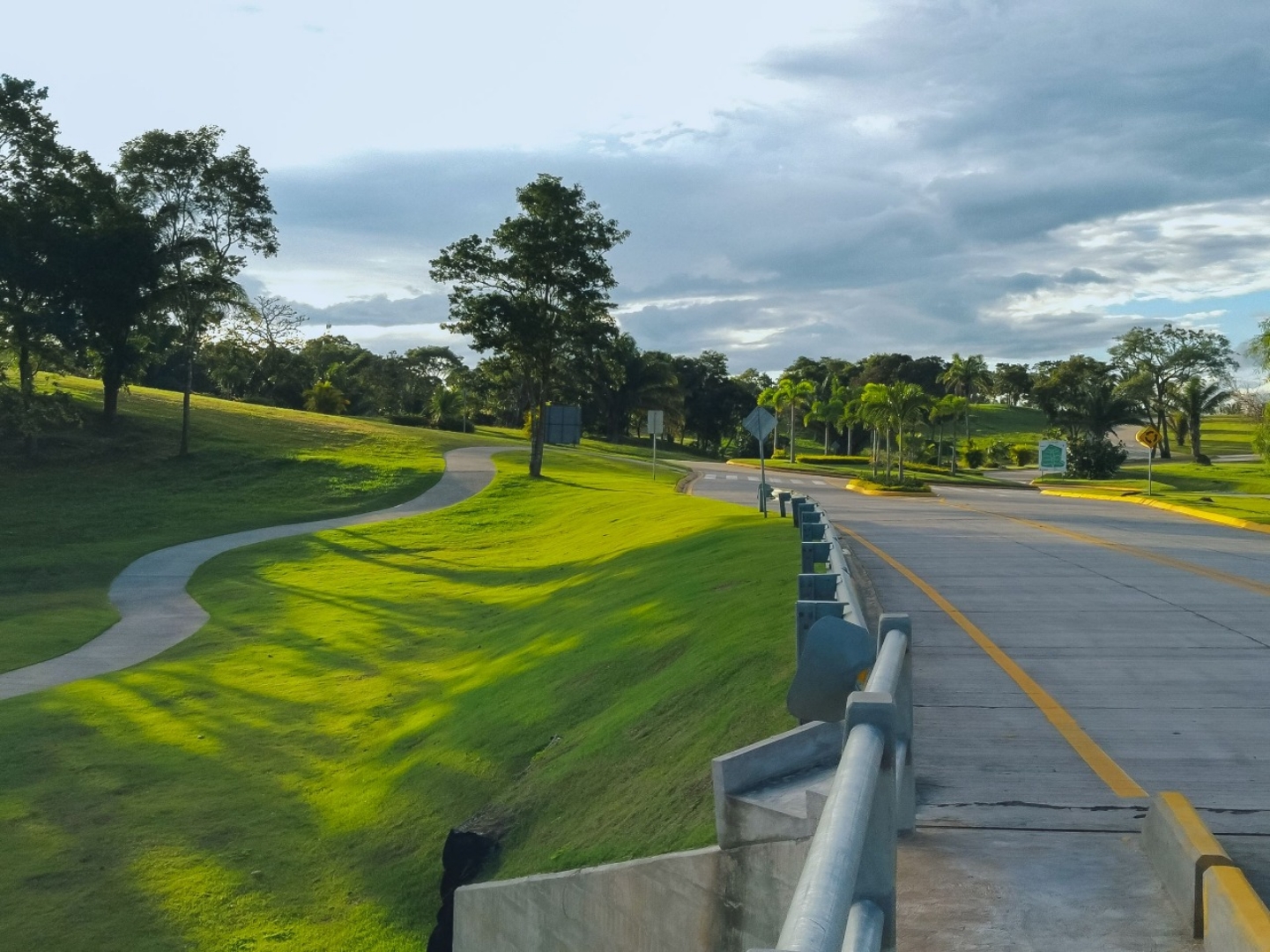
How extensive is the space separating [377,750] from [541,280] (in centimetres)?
3115

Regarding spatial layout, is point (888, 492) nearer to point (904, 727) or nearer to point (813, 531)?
point (813, 531)

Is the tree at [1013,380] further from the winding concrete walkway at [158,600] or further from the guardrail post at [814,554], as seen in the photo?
the guardrail post at [814,554]

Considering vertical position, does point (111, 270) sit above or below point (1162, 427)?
above

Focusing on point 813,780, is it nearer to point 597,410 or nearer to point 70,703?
point 70,703

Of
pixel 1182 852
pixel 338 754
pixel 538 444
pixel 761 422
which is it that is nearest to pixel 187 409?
pixel 538 444

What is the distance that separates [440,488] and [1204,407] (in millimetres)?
66273

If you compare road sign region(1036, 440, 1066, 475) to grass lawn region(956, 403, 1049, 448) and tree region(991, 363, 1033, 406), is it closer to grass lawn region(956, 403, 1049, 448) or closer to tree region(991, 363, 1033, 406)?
grass lawn region(956, 403, 1049, 448)

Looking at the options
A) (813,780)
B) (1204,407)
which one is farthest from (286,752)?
(1204,407)

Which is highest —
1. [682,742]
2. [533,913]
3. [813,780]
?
[813,780]

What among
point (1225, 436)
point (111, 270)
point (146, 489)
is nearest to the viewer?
point (146, 489)

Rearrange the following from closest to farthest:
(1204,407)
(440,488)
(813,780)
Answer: (813,780) < (440,488) < (1204,407)

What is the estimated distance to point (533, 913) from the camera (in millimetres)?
8102

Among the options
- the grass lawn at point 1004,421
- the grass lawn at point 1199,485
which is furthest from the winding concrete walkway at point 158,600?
the grass lawn at point 1004,421

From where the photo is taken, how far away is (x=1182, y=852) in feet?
15.6
